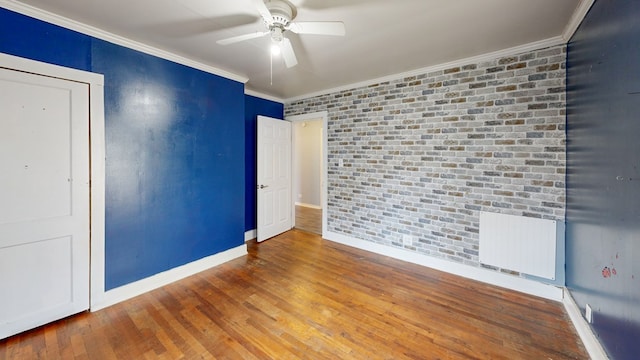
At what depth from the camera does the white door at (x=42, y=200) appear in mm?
1857

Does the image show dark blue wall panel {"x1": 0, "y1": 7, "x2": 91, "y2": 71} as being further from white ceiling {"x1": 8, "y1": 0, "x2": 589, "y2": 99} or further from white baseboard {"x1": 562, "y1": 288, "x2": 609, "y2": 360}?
white baseboard {"x1": 562, "y1": 288, "x2": 609, "y2": 360}

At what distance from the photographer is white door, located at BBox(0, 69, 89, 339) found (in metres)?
1.86

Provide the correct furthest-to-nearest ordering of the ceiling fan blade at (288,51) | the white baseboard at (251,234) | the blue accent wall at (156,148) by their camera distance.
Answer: the white baseboard at (251,234)
the blue accent wall at (156,148)
the ceiling fan blade at (288,51)

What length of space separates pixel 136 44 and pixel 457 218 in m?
4.01

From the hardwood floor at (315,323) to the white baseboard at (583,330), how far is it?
0.19 feet

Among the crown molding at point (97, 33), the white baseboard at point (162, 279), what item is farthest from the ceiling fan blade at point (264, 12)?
the white baseboard at point (162, 279)

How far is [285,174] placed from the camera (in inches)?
178

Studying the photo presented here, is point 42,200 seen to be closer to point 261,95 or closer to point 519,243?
point 261,95

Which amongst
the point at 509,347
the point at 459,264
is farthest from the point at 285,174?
the point at 509,347

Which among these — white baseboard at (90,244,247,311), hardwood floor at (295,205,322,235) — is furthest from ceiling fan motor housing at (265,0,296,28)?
hardwood floor at (295,205,322,235)

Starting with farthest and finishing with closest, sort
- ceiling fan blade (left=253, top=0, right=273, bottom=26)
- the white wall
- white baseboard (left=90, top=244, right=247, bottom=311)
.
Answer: the white wall
white baseboard (left=90, top=244, right=247, bottom=311)
ceiling fan blade (left=253, top=0, right=273, bottom=26)

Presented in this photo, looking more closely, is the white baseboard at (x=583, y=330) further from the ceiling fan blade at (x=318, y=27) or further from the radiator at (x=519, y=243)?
the ceiling fan blade at (x=318, y=27)

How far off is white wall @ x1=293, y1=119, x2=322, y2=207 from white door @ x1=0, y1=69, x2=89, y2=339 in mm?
5007

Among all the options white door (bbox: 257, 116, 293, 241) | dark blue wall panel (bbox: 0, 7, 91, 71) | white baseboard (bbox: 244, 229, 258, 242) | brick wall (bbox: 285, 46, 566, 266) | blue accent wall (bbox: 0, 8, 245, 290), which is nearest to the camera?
dark blue wall panel (bbox: 0, 7, 91, 71)
